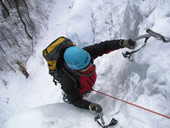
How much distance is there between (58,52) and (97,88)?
1497 mm

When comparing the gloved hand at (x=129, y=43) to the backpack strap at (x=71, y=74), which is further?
the backpack strap at (x=71, y=74)

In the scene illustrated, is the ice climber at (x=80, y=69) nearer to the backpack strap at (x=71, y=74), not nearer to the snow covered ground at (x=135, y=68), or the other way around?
the backpack strap at (x=71, y=74)

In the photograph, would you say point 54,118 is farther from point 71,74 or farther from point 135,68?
point 135,68

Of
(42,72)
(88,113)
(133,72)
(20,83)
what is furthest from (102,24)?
(20,83)

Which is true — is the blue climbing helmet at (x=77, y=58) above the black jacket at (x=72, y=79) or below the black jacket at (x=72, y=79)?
above

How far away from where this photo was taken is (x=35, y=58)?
11914 millimetres

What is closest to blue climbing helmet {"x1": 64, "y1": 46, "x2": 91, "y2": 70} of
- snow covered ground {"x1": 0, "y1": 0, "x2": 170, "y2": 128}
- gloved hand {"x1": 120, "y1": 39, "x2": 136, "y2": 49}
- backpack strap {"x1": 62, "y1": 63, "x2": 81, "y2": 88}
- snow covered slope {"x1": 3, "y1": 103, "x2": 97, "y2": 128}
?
backpack strap {"x1": 62, "y1": 63, "x2": 81, "y2": 88}

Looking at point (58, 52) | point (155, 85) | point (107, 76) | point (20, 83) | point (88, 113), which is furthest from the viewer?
point (20, 83)

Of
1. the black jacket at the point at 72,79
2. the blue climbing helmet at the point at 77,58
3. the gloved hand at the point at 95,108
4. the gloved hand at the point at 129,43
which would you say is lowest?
the gloved hand at the point at 95,108

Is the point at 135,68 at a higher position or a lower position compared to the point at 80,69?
lower

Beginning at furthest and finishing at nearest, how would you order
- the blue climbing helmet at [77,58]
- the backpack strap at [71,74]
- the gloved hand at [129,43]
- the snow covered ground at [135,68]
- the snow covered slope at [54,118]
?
the snow covered slope at [54,118]
the backpack strap at [71,74]
the gloved hand at [129,43]
the blue climbing helmet at [77,58]
the snow covered ground at [135,68]

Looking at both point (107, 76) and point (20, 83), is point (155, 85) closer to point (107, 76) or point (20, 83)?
point (107, 76)

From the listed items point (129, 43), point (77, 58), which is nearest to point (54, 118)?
point (77, 58)

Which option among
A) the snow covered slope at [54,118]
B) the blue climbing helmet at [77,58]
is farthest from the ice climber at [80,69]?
the snow covered slope at [54,118]
